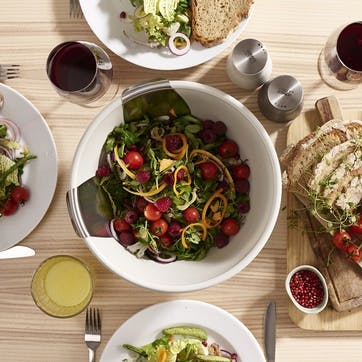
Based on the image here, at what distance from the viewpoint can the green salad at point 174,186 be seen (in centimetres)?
147

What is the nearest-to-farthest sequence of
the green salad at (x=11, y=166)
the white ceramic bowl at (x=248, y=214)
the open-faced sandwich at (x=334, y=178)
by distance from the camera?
the white ceramic bowl at (x=248, y=214) < the open-faced sandwich at (x=334, y=178) < the green salad at (x=11, y=166)

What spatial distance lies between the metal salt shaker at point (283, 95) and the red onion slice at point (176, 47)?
9.4 inches

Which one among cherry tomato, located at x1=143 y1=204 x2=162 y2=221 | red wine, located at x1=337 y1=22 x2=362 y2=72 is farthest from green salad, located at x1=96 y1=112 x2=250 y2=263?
red wine, located at x1=337 y1=22 x2=362 y2=72

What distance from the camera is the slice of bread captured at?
1.52m

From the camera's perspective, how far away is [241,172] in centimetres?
148

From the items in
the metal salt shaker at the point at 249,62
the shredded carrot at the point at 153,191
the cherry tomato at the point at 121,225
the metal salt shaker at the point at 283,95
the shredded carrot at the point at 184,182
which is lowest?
the cherry tomato at the point at 121,225

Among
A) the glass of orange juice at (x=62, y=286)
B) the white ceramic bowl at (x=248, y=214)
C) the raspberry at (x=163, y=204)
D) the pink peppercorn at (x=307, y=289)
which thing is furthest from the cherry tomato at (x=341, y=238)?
the glass of orange juice at (x=62, y=286)

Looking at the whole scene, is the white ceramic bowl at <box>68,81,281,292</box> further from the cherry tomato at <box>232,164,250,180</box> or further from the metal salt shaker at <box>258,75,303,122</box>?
the metal salt shaker at <box>258,75,303,122</box>

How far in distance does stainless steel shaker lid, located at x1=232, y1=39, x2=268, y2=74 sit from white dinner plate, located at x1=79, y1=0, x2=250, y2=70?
3 centimetres

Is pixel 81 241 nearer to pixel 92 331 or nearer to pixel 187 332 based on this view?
pixel 92 331

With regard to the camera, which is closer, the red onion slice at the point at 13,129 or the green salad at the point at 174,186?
the green salad at the point at 174,186

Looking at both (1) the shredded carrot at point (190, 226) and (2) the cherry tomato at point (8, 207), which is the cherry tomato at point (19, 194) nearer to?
(2) the cherry tomato at point (8, 207)

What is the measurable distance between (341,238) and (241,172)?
0.31m

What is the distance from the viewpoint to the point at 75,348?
1627mm
